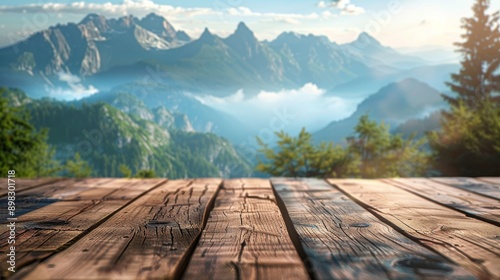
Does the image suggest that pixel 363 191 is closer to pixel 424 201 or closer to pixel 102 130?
pixel 424 201

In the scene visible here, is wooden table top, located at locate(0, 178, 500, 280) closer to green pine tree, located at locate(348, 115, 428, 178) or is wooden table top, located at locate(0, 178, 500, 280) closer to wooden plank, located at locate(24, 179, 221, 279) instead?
wooden plank, located at locate(24, 179, 221, 279)

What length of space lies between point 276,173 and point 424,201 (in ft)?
64.9

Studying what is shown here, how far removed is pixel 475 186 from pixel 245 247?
2.23 meters

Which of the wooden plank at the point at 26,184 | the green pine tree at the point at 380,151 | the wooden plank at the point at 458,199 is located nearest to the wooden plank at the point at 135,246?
the wooden plank at the point at 26,184

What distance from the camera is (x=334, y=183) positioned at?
302 centimetres

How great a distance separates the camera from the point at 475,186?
2836 mm

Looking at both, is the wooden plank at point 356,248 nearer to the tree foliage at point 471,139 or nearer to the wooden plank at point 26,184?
the wooden plank at point 26,184

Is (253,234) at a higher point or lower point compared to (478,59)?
lower

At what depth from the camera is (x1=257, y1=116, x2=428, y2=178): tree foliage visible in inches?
874

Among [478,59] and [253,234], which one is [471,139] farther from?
[478,59]

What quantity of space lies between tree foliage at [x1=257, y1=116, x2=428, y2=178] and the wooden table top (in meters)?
19.0

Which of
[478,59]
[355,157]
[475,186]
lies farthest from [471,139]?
[478,59]

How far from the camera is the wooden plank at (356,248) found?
1.03 m

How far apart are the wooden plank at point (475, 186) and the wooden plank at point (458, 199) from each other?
3.2 inches
